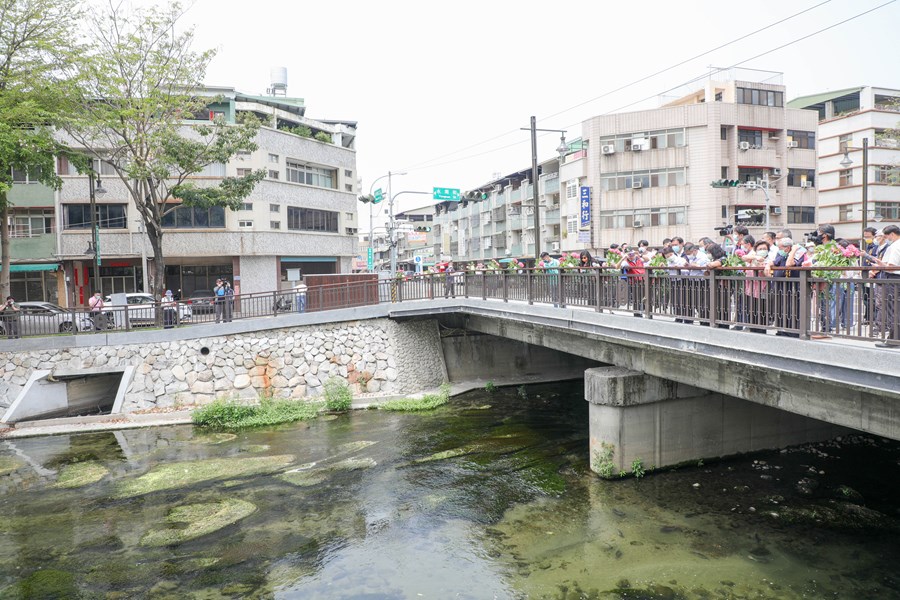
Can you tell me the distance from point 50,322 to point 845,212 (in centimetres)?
4985

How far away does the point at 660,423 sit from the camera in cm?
1345

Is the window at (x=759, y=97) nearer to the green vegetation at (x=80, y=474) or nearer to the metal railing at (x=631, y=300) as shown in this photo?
the metal railing at (x=631, y=300)

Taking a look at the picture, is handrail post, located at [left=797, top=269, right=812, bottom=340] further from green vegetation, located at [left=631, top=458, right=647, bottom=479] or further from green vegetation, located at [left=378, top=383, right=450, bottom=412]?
green vegetation, located at [left=378, top=383, right=450, bottom=412]

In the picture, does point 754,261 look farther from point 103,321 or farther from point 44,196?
point 44,196

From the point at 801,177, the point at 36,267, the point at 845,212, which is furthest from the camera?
the point at 845,212

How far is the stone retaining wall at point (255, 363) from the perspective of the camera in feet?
63.5

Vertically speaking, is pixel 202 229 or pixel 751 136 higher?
pixel 751 136

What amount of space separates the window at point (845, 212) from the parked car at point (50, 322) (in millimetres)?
48535

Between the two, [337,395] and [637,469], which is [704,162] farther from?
[637,469]

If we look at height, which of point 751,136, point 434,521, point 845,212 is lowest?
point 434,521

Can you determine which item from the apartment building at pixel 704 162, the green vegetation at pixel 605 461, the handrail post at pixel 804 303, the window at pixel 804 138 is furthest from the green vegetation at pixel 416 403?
the window at pixel 804 138

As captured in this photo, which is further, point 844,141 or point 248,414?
point 844,141

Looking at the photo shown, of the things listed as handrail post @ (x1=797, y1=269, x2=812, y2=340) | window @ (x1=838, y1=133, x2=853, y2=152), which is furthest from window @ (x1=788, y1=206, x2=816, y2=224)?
handrail post @ (x1=797, y1=269, x2=812, y2=340)

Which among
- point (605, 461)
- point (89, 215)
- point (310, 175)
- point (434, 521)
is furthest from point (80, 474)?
point (310, 175)
